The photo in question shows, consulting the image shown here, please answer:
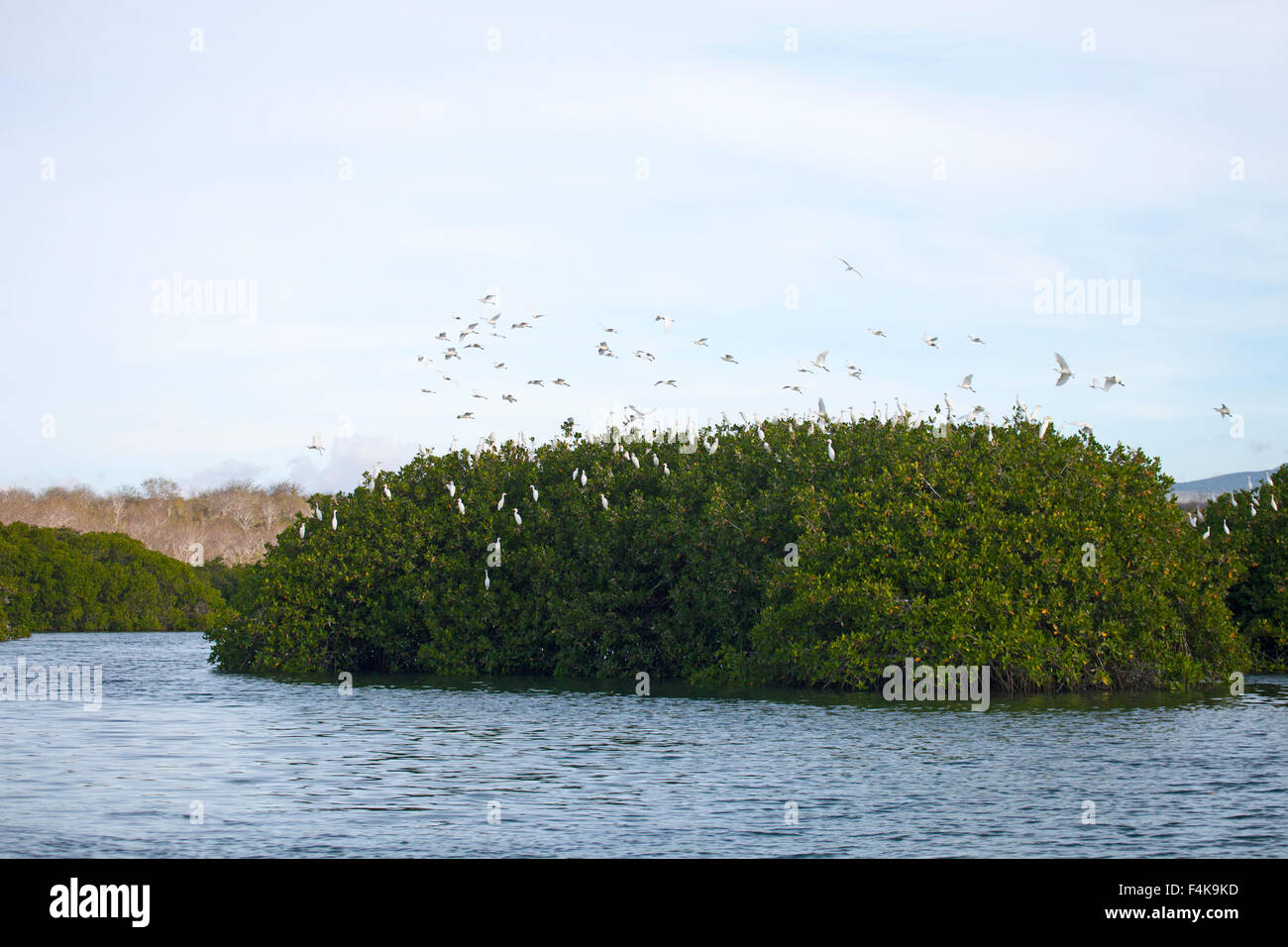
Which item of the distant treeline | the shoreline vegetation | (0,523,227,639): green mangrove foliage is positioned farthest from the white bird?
the distant treeline

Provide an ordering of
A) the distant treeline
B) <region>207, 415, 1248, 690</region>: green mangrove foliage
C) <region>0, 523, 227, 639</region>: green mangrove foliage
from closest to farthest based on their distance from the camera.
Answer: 1. <region>207, 415, 1248, 690</region>: green mangrove foliage
2. <region>0, 523, 227, 639</region>: green mangrove foliage
3. the distant treeline

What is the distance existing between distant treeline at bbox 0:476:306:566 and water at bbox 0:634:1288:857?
120016 mm

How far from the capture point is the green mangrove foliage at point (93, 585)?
88.4m

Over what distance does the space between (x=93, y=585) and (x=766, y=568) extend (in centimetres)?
6816

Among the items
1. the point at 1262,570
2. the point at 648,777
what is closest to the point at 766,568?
the point at 648,777

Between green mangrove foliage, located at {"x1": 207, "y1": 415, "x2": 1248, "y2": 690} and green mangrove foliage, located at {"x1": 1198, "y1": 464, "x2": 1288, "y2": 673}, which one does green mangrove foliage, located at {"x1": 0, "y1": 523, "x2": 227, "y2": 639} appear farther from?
green mangrove foliage, located at {"x1": 1198, "y1": 464, "x2": 1288, "y2": 673}

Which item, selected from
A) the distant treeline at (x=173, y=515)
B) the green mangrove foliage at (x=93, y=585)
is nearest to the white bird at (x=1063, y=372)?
the green mangrove foliage at (x=93, y=585)

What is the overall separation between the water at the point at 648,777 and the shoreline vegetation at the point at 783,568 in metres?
2.10

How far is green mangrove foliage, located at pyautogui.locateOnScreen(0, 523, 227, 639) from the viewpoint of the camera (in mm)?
88438

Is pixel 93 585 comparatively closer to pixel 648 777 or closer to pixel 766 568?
pixel 766 568

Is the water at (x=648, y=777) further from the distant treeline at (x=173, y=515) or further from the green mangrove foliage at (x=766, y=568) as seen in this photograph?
the distant treeline at (x=173, y=515)

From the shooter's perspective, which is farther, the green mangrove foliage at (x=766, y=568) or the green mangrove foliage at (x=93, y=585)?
the green mangrove foliage at (x=93, y=585)

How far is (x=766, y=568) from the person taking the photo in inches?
1597
